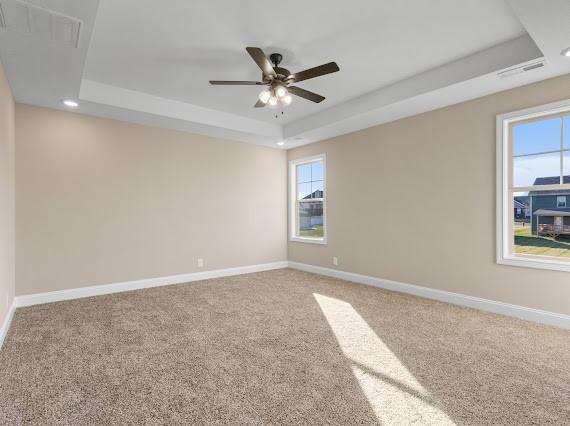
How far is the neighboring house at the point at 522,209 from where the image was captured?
3488 millimetres

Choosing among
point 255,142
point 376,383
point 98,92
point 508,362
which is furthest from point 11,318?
point 508,362

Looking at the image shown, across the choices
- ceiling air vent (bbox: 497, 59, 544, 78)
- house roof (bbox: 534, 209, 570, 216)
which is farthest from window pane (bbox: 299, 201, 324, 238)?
ceiling air vent (bbox: 497, 59, 544, 78)

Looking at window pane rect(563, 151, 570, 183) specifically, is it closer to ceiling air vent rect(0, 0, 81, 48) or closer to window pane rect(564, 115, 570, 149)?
window pane rect(564, 115, 570, 149)

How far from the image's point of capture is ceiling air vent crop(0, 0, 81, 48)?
2.08m

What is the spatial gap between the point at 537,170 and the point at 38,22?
4.89 m

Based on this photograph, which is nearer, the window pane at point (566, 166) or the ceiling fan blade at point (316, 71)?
the ceiling fan blade at point (316, 71)

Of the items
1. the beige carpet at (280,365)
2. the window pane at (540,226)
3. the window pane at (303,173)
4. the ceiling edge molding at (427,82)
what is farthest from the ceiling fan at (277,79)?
the window pane at (303,173)

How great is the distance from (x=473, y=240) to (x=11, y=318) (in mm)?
5404

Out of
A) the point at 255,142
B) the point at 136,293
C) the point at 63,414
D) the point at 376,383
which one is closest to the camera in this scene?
the point at 63,414

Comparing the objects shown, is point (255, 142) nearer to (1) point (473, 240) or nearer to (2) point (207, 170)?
(2) point (207, 170)

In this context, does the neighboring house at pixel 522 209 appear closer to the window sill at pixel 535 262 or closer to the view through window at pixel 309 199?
the window sill at pixel 535 262

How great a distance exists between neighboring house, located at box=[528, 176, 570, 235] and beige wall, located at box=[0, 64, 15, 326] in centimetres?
553

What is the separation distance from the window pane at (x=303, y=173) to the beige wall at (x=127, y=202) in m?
0.71

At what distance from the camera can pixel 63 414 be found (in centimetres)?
177
